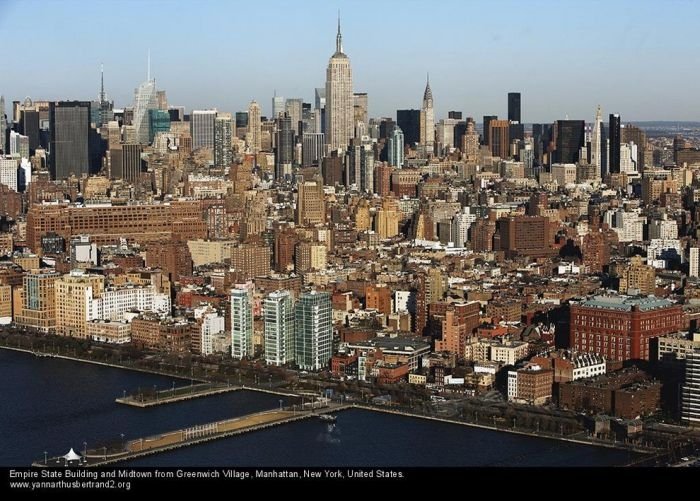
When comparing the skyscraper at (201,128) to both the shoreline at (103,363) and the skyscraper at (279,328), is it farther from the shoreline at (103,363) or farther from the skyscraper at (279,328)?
the skyscraper at (279,328)

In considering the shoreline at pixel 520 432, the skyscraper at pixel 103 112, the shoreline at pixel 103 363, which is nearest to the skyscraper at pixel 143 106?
the skyscraper at pixel 103 112

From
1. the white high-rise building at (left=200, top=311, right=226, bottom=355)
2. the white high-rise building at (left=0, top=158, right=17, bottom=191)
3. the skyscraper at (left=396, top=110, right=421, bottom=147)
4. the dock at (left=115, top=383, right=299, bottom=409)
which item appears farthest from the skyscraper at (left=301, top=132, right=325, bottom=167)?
the dock at (left=115, top=383, right=299, bottom=409)

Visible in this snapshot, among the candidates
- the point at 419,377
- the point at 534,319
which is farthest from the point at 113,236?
the point at 419,377

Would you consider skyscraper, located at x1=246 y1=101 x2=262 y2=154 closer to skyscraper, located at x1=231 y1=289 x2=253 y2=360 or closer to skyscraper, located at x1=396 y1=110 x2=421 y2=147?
skyscraper, located at x1=396 y1=110 x2=421 y2=147

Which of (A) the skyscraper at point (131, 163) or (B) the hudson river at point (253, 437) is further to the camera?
(A) the skyscraper at point (131, 163)

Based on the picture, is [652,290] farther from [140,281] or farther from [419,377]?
[140,281]

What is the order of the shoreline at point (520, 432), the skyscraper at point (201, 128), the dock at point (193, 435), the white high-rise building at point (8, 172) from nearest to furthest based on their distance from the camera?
the dock at point (193, 435)
the shoreline at point (520, 432)
the white high-rise building at point (8, 172)
the skyscraper at point (201, 128)
